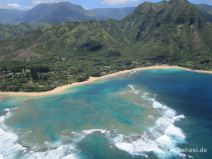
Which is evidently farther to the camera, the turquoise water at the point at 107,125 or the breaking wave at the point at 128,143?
the turquoise water at the point at 107,125

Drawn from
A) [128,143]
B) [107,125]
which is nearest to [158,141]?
[128,143]

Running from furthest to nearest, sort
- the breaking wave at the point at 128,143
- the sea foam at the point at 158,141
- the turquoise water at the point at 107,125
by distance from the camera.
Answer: the turquoise water at the point at 107,125 → the sea foam at the point at 158,141 → the breaking wave at the point at 128,143

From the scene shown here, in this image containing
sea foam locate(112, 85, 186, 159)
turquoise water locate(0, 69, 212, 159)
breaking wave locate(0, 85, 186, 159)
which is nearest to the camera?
breaking wave locate(0, 85, 186, 159)

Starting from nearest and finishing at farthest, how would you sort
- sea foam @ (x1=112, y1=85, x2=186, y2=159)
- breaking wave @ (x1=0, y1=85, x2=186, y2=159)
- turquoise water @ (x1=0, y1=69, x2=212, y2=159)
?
breaking wave @ (x1=0, y1=85, x2=186, y2=159)
sea foam @ (x1=112, y1=85, x2=186, y2=159)
turquoise water @ (x1=0, y1=69, x2=212, y2=159)

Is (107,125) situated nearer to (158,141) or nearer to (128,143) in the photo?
(128,143)

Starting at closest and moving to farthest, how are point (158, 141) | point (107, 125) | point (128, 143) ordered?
point (128, 143) → point (158, 141) → point (107, 125)

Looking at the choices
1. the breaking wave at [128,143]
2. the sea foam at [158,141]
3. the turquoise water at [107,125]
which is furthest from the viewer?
the turquoise water at [107,125]

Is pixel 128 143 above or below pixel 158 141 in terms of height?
above

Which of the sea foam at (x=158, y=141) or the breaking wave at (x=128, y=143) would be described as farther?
the sea foam at (x=158, y=141)

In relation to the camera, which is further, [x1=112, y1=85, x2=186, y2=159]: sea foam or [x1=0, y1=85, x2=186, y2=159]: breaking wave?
[x1=112, y1=85, x2=186, y2=159]: sea foam

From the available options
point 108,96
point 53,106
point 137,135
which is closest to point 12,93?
point 53,106
